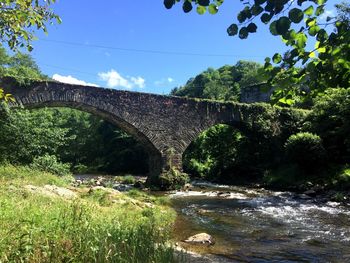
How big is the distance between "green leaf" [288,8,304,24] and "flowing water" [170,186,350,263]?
471 centimetres

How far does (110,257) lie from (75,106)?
49.7 ft

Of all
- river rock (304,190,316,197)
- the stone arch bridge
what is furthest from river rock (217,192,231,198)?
the stone arch bridge

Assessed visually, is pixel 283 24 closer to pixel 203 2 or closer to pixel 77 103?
pixel 203 2

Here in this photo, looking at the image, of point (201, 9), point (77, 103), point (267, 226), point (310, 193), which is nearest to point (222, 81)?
point (77, 103)

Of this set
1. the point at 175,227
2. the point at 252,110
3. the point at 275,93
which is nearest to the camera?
the point at 275,93

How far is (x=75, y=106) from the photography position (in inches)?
717

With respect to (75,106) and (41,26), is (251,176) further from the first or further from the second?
(41,26)

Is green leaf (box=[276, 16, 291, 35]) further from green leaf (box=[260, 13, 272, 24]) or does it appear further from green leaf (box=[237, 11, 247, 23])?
green leaf (box=[237, 11, 247, 23])

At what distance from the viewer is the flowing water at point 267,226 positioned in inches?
279

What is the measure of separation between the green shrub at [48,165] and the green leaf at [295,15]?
12.5 m

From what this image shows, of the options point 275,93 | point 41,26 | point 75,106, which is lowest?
point 275,93

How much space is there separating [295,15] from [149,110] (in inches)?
677

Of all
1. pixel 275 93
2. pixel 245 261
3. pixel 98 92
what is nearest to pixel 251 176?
pixel 98 92

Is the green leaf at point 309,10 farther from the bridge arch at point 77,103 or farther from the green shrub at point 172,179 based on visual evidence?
the green shrub at point 172,179
